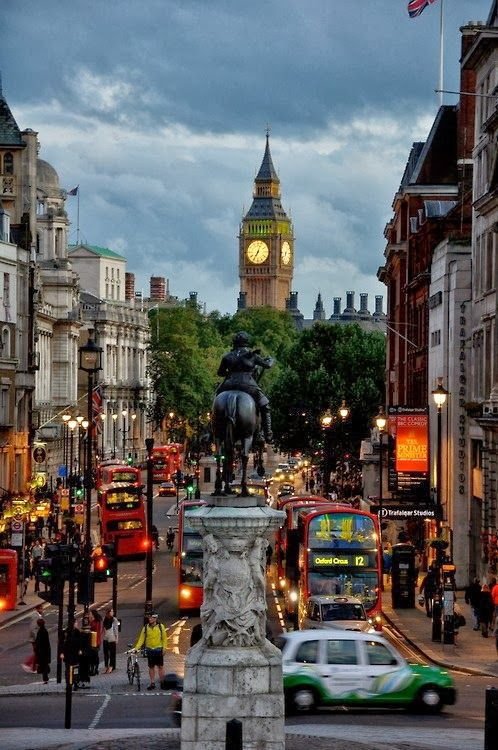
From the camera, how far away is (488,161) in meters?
68.7

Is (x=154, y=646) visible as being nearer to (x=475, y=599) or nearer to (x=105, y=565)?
(x=105, y=565)

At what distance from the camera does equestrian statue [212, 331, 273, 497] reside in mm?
30562

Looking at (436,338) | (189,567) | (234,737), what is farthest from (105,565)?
(234,737)

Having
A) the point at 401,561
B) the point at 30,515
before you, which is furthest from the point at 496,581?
the point at 30,515

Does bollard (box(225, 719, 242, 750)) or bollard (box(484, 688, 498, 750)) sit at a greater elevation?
bollard (box(225, 719, 242, 750))

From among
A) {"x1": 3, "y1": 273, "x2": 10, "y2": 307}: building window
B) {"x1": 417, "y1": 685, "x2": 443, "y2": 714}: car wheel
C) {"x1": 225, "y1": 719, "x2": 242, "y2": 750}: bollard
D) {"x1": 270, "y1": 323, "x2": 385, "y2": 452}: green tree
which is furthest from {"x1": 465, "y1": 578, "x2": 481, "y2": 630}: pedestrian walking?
{"x1": 270, "y1": 323, "x2": 385, "y2": 452}: green tree

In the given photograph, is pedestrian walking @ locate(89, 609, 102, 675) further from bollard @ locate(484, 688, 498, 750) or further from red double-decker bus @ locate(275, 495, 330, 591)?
bollard @ locate(484, 688, 498, 750)

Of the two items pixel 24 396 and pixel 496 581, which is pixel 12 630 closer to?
pixel 496 581

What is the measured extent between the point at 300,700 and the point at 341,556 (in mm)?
17565

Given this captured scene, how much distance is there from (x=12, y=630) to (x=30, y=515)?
103 ft

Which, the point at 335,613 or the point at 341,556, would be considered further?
the point at 341,556

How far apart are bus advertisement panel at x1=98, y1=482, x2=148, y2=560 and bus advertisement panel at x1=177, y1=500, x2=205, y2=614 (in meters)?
19.4

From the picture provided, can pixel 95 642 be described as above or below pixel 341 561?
below

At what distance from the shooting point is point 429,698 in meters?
36.5
